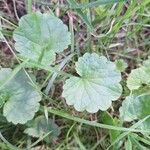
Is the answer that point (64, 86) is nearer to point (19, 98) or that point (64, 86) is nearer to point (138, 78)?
point (19, 98)

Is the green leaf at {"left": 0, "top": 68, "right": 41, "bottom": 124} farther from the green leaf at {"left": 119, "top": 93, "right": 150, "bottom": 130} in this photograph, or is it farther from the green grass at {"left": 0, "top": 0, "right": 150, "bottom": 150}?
the green leaf at {"left": 119, "top": 93, "right": 150, "bottom": 130}

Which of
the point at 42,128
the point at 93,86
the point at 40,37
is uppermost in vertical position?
the point at 40,37

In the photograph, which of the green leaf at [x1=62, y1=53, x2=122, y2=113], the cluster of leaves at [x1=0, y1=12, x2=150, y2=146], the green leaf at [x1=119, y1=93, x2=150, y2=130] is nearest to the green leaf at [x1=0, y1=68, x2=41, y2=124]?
the cluster of leaves at [x1=0, y1=12, x2=150, y2=146]

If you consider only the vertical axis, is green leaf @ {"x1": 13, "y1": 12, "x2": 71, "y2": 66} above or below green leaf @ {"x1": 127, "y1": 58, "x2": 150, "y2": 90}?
above

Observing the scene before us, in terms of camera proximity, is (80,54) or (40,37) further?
(80,54)

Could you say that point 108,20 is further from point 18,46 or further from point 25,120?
point 25,120

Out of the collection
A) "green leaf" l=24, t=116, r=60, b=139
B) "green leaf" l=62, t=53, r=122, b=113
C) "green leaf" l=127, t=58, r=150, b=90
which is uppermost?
"green leaf" l=62, t=53, r=122, b=113

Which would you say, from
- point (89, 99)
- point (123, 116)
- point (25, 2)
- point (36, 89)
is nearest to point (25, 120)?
point (36, 89)

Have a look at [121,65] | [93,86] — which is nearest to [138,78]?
[121,65]

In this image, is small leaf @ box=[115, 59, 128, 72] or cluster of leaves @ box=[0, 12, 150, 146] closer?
cluster of leaves @ box=[0, 12, 150, 146]
